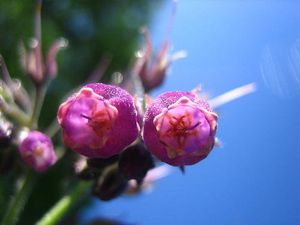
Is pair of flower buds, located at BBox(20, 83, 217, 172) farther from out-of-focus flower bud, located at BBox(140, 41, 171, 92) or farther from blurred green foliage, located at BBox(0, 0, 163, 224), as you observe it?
blurred green foliage, located at BBox(0, 0, 163, 224)

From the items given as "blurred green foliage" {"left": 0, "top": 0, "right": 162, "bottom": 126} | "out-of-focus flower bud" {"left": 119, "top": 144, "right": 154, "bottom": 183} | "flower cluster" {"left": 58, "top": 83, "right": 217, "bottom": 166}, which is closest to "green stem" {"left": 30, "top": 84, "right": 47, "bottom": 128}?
"out-of-focus flower bud" {"left": 119, "top": 144, "right": 154, "bottom": 183}

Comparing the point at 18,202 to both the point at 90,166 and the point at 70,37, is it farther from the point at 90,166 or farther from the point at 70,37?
the point at 70,37

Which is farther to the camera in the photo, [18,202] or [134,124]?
[18,202]

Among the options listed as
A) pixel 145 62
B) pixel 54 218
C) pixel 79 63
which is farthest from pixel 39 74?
pixel 79 63

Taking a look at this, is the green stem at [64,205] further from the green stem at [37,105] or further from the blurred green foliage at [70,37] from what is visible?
the blurred green foliage at [70,37]

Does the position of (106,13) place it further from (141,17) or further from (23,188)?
(23,188)

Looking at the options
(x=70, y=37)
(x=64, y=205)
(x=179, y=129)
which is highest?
(x=179, y=129)

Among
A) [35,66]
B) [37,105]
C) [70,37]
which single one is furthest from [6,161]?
[70,37]

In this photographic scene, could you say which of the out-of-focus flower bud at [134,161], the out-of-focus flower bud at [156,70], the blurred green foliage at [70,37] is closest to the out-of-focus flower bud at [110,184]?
the out-of-focus flower bud at [134,161]
